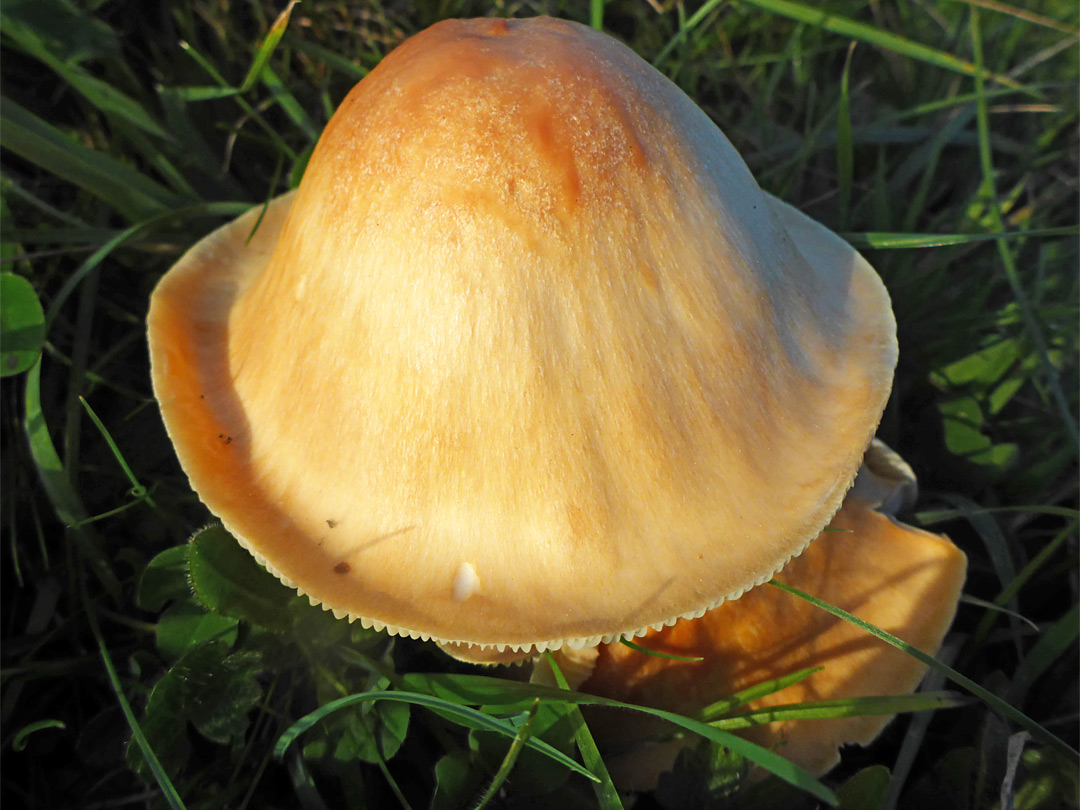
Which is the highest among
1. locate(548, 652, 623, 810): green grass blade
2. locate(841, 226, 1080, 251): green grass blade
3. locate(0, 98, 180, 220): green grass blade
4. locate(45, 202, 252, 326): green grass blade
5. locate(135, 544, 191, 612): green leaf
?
locate(0, 98, 180, 220): green grass blade

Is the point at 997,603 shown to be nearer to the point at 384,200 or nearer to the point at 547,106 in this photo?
the point at 547,106

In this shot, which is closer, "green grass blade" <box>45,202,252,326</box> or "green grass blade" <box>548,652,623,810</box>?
"green grass blade" <box>548,652,623,810</box>

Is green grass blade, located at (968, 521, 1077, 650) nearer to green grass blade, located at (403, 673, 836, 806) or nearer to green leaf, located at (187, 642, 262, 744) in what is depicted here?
green grass blade, located at (403, 673, 836, 806)

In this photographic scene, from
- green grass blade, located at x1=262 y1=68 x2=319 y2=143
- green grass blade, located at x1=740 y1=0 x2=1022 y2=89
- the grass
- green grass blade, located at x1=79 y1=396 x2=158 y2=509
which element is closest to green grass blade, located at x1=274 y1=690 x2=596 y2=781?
the grass

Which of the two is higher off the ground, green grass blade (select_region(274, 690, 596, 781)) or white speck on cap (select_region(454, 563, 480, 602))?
white speck on cap (select_region(454, 563, 480, 602))

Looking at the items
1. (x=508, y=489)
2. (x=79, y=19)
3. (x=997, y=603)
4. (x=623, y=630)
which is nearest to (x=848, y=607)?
(x=997, y=603)

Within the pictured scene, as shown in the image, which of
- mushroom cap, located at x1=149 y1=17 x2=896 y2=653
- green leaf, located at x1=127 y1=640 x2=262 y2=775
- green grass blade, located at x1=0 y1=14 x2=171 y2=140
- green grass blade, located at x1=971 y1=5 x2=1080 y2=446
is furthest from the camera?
green grass blade, located at x1=0 y1=14 x2=171 y2=140
